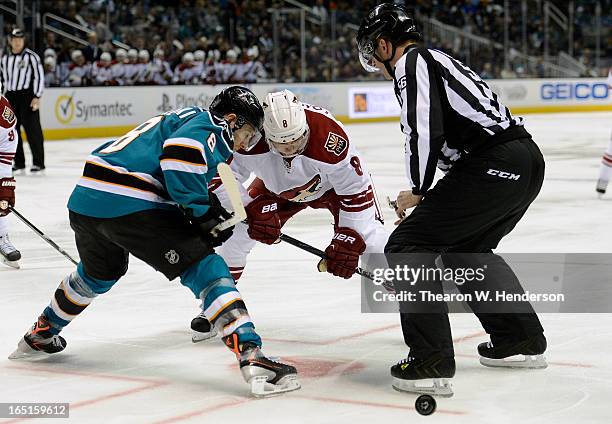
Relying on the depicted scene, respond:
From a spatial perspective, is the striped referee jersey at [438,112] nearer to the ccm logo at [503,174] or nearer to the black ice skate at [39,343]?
the ccm logo at [503,174]

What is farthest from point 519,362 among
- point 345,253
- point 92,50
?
point 92,50

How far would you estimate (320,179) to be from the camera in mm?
4172

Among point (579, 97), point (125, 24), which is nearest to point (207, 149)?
point (125, 24)

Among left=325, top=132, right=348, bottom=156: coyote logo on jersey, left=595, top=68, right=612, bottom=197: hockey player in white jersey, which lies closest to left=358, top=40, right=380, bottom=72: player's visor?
left=325, top=132, right=348, bottom=156: coyote logo on jersey

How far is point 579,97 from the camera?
72.5 ft

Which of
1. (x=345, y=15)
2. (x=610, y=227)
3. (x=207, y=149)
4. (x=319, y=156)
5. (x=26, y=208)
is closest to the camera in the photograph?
(x=207, y=149)

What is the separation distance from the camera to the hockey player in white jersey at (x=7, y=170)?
18.8ft

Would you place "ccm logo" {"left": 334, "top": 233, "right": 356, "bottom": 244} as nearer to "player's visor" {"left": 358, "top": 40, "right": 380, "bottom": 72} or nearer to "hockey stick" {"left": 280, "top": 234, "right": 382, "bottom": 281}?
"hockey stick" {"left": 280, "top": 234, "right": 382, "bottom": 281}

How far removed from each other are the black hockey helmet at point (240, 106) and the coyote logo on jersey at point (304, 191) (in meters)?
0.69

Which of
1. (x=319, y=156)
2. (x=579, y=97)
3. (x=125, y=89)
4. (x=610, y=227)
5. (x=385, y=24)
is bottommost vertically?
(x=579, y=97)

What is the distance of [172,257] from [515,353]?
116 cm

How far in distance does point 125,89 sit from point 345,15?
16.4 ft

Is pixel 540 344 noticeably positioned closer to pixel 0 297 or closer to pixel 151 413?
pixel 151 413

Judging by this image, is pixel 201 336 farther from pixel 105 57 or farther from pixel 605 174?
pixel 105 57
